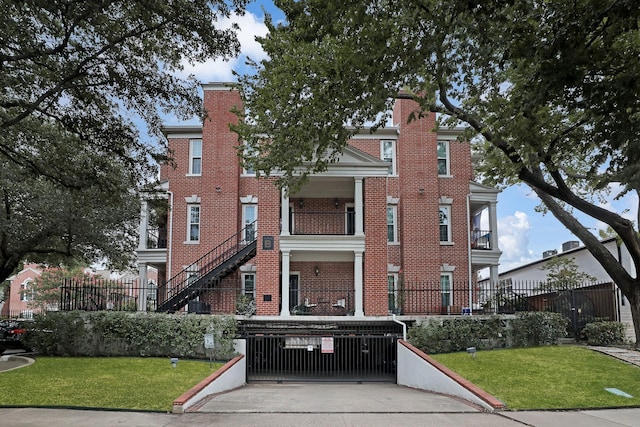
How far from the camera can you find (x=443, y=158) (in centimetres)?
2438

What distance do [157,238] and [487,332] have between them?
1501 cm

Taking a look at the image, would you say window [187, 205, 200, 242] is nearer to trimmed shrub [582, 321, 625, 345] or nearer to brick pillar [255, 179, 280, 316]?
brick pillar [255, 179, 280, 316]

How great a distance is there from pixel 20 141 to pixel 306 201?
1107cm

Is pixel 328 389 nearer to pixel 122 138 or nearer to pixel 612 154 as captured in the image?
pixel 122 138

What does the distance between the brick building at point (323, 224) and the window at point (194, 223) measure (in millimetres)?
44

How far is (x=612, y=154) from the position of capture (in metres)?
8.51

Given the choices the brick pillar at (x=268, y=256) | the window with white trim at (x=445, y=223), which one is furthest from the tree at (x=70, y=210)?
the window with white trim at (x=445, y=223)

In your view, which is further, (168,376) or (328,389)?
(328,389)

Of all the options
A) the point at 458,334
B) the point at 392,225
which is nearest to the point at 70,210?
the point at 392,225

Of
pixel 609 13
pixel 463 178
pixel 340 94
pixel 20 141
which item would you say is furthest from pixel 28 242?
pixel 609 13

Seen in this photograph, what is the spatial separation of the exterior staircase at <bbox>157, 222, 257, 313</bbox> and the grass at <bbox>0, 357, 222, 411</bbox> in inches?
158

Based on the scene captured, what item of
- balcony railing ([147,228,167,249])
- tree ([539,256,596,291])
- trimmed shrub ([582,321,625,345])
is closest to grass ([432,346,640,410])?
trimmed shrub ([582,321,625,345])

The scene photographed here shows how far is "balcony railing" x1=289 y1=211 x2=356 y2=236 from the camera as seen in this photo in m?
21.5

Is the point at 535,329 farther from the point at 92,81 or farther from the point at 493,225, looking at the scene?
the point at 92,81
